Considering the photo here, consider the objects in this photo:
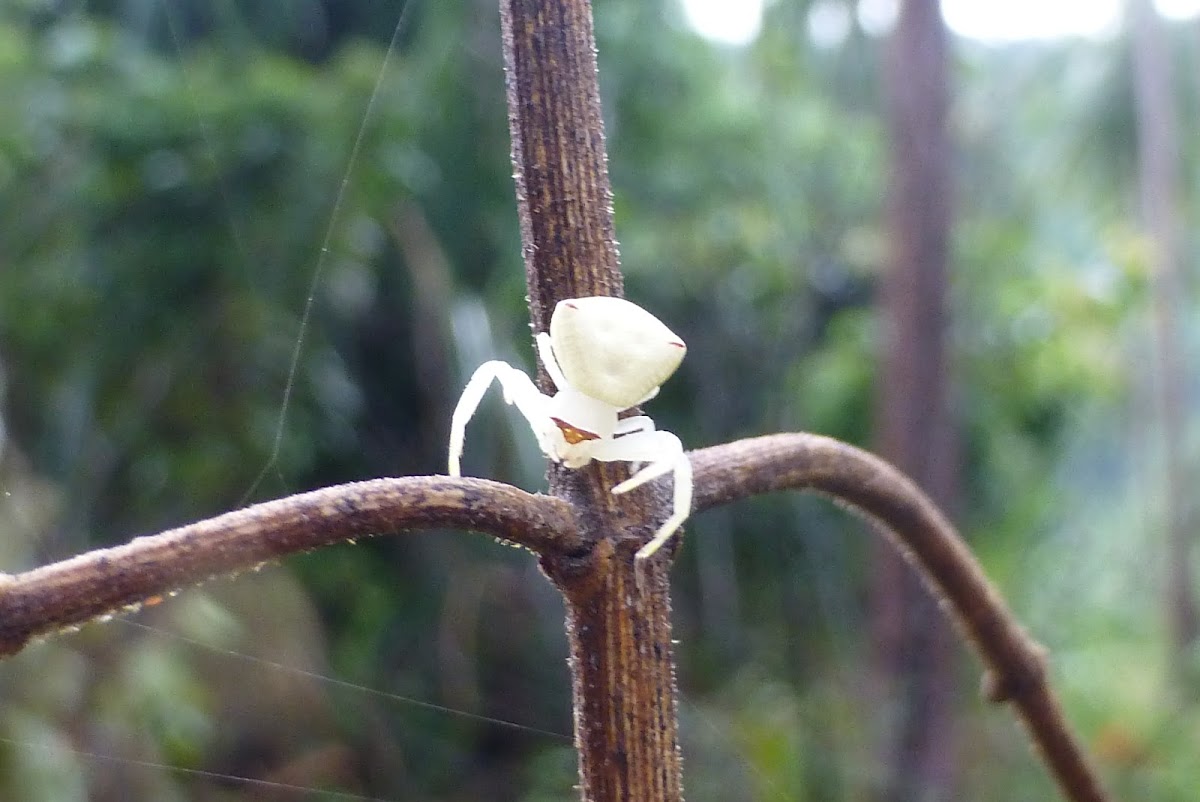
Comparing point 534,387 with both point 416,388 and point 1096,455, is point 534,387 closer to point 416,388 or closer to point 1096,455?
point 416,388

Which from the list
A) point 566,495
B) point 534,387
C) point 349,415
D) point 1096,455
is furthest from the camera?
point 1096,455

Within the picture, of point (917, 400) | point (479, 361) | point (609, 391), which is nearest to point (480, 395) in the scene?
point (609, 391)

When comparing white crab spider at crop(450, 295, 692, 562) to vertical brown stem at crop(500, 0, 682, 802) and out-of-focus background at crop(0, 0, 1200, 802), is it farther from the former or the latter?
out-of-focus background at crop(0, 0, 1200, 802)

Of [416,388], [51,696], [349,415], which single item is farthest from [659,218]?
[51,696]

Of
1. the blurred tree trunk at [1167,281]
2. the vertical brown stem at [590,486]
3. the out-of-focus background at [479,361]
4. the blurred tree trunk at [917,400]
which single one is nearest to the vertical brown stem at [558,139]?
the vertical brown stem at [590,486]

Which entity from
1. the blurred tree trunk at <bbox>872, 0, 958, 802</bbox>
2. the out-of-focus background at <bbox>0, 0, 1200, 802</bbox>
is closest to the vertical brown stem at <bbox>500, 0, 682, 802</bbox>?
the out-of-focus background at <bbox>0, 0, 1200, 802</bbox>

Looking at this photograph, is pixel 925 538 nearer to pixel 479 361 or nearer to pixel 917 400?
pixel 479 361

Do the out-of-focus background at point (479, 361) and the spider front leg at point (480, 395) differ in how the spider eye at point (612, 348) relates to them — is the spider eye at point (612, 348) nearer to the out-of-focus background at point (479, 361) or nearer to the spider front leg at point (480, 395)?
the spider front leg at point (480, 395)
